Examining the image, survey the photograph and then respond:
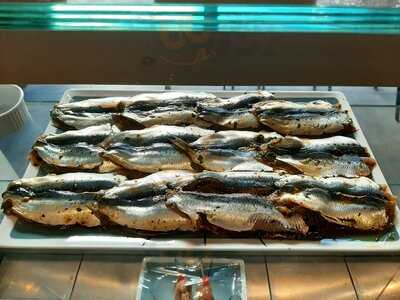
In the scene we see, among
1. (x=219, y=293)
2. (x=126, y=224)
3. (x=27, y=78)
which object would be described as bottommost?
(x=219, y=293)

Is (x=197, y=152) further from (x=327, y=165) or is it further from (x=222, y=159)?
(x=327, y=165)

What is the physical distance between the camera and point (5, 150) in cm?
132

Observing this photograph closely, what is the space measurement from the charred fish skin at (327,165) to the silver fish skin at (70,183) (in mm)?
414

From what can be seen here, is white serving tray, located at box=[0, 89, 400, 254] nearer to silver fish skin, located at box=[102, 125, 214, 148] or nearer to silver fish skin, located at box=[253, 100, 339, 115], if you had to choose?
silver fish skin, located at box=[102, 125, 214, 148]

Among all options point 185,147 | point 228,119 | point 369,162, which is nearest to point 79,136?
point 185,147

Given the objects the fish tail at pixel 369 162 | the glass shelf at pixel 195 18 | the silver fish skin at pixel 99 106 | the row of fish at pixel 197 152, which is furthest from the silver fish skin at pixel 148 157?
the fish tail at pixel 369 162

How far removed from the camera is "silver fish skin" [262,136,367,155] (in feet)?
4.09

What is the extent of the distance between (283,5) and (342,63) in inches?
7.8

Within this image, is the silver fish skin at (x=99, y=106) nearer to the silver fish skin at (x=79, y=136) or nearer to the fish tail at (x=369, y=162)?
the silver fish skin at (x=79, y=136)

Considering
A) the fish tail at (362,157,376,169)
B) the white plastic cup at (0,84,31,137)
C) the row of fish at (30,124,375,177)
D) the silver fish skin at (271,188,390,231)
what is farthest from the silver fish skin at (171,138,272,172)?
the white plastic cup at (0,84,31,137)

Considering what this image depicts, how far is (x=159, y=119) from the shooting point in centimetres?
136

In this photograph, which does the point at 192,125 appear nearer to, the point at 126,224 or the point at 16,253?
the point at 126,224

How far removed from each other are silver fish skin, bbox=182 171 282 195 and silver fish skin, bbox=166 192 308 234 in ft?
0.13

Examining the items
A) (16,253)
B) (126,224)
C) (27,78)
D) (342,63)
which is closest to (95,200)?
(126,224)
